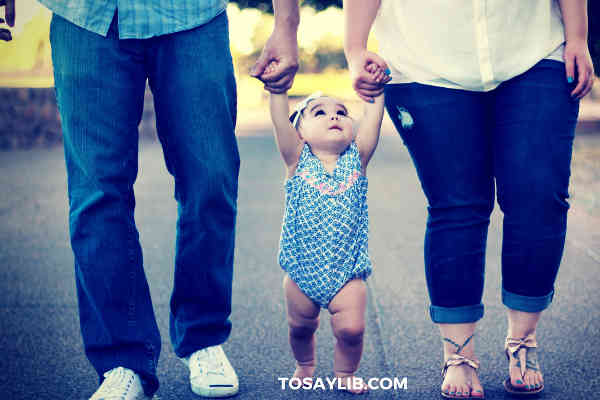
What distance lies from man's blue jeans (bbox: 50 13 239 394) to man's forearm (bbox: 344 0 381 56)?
14.1 inches

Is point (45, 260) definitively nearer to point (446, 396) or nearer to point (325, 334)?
point (325, 334)

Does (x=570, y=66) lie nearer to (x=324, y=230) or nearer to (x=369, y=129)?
(x=369, y=129)

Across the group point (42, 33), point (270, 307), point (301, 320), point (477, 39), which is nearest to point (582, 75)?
point (477, 39)

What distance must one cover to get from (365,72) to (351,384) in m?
0.93

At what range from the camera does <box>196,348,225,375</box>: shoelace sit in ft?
7.04

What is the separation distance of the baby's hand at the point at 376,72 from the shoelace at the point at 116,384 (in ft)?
3.53

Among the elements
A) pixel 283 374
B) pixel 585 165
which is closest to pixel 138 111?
pixel 283 374

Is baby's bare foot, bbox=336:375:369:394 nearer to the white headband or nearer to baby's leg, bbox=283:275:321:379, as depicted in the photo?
baby's leg, bbox=283:275:321:379

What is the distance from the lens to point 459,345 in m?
2.14

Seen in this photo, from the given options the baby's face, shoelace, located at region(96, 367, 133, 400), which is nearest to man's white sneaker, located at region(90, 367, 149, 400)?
shoelace, located at region(96, 367, 133, 400)

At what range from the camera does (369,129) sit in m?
2.22

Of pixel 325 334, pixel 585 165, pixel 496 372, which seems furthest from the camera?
pixel 585 165

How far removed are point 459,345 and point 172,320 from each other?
2.86 feet

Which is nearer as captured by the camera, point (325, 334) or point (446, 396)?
point (446, 396)
